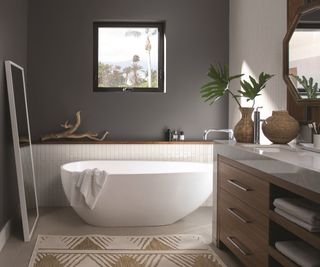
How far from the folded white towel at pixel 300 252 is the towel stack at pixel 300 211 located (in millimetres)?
138

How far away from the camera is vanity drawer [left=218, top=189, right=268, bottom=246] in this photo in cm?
263

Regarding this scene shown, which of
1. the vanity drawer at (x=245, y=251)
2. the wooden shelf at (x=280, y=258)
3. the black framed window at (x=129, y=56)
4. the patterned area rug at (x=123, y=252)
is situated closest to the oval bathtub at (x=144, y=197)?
the patterned area rug at (x=123, y=252)

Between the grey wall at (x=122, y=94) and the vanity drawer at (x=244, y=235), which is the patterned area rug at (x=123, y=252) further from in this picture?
the grey wall at (x=122, y=94)

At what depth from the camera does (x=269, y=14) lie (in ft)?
14.0

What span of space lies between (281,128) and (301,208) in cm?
128

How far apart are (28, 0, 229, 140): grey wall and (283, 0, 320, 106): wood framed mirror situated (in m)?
1.75

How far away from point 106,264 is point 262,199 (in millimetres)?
1280

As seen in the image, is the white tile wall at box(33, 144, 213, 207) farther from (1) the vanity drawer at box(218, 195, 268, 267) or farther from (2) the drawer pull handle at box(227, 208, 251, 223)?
(2) the drawer pull handle at box(227, 208, 251, 223)

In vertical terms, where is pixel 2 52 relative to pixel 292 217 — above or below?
above

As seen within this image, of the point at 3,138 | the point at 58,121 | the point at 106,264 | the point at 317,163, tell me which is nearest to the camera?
the point at 317,163

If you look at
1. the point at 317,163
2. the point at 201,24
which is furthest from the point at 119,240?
the point at 201,24

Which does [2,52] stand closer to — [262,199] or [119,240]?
[119,240]

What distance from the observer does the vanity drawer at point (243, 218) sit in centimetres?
263

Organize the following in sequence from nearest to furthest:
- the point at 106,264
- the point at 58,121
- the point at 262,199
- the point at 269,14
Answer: the point at 262,199 < the point at 106,264 < the point at 269,14 < the point at 58,121
